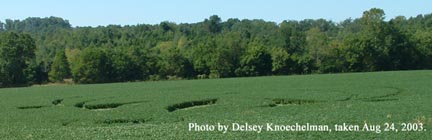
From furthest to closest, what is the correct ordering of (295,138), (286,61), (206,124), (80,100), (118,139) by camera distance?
(286,61), (80,100), (206,124), (118,139), (295,138)

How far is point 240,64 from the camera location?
104188mm

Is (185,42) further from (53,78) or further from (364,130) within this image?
(364,130)

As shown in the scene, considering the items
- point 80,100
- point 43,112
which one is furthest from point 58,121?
point 80,100

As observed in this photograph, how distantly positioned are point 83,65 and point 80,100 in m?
57.4

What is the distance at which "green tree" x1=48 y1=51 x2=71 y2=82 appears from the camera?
342ft

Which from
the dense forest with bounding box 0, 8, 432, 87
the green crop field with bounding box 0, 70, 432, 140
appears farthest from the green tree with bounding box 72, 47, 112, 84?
the green crop field with bounding box 0, 70, 432, 140

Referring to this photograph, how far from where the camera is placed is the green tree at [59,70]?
10438 centimetres

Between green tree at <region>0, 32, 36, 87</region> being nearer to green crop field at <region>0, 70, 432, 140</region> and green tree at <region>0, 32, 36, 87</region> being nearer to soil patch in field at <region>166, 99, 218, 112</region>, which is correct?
green crop field at <region>0, 70, 432, 140</region>

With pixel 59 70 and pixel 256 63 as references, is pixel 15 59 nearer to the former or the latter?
pixel 59 70

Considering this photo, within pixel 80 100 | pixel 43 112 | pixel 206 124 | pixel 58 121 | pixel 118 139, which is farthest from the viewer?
pixel 80 100

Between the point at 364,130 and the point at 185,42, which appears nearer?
the point at 364,130

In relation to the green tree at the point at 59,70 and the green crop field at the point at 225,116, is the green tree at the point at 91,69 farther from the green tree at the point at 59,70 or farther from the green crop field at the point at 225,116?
the green crop field at the point at 225,116


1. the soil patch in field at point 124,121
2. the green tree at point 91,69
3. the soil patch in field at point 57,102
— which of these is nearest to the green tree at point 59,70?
the green tree at point 91,69

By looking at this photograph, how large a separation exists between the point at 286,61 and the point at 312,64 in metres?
4.72
